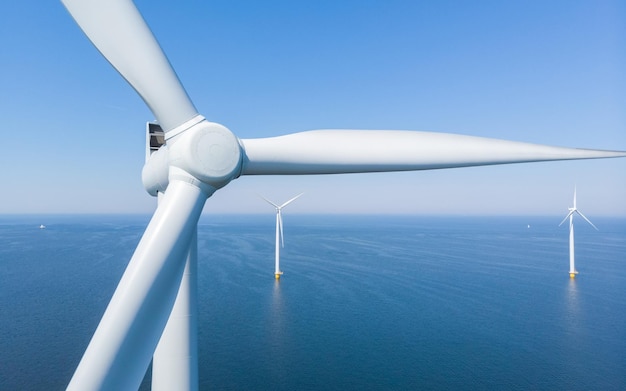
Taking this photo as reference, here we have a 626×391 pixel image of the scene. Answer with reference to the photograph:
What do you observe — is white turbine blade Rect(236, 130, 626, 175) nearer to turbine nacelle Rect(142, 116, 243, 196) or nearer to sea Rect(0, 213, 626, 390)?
turbine nacelle Rect(142, 116, 243, 196)

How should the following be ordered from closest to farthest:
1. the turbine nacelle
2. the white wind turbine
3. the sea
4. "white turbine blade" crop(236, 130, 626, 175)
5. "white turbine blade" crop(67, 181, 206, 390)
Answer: "white turbine blade" crop(67, 181, 206, 390) < the white wind turbine < the turbine nacelle < "white turbine blade" crop(236, 130, 626, 175) < the sea

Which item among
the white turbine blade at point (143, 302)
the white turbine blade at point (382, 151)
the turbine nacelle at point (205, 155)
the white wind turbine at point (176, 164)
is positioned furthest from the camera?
the white turbine blade at point (382, 151)

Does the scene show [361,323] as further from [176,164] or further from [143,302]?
[143,302]

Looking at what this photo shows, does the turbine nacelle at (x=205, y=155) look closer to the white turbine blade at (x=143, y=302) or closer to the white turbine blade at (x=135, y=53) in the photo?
the white turbine blade at (x=143, y=302)

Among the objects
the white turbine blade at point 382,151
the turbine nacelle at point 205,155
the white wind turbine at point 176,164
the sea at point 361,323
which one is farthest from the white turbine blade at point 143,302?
the sea at point 361,323

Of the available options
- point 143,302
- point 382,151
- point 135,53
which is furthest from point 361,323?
point 135,53

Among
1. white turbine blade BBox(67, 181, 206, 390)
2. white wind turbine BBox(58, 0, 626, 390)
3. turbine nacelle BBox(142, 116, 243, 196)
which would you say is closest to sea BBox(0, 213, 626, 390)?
white wind turbine BBox(58, 0, 626, 390)
